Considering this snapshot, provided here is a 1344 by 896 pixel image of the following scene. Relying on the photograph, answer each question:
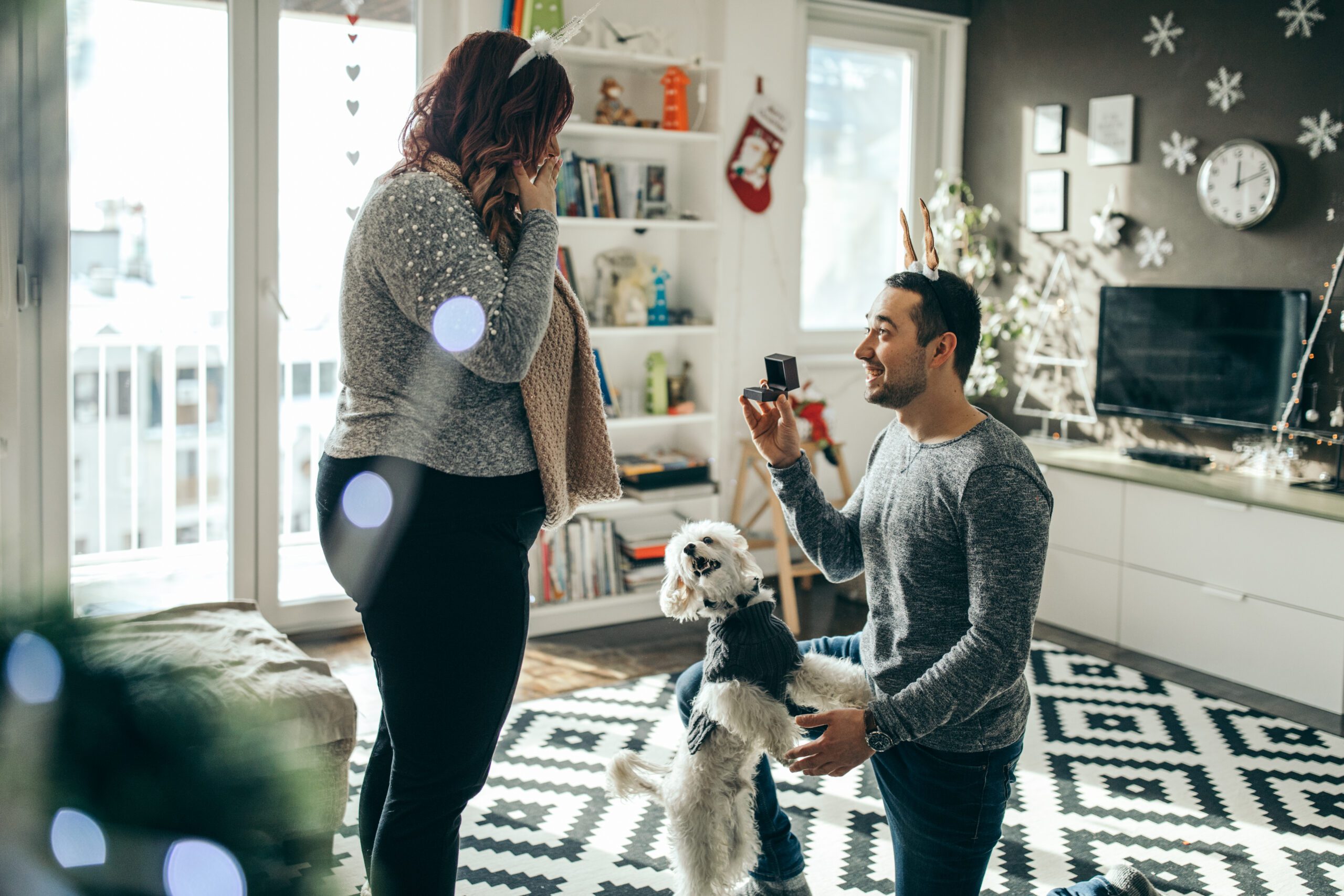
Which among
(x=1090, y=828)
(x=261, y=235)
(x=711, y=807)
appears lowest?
(x=1090, y=828)

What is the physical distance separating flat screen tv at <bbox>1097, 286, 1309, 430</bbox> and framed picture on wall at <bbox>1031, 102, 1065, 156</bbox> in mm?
→ 658

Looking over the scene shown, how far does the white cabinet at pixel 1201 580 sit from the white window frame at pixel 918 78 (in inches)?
44.2

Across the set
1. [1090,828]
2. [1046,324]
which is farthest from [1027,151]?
[1090,828]

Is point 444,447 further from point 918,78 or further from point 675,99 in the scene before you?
point 918,78

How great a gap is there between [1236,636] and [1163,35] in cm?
208

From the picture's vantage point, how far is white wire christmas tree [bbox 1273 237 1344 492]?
10.8ft

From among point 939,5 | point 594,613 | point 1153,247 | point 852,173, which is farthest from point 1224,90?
point 594,613

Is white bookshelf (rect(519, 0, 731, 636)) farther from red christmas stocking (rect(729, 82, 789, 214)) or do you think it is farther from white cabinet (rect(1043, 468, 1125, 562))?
white cabinet (rect(1043, 468, 1125, 562))

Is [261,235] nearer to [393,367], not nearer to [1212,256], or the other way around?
[393,367]

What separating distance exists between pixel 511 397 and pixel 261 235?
2.30 m

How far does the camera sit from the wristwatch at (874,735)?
143 centimetres

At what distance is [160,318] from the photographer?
3.59 metres

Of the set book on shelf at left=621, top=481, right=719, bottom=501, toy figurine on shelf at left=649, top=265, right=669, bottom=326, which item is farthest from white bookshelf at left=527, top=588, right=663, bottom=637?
toy figurine on shelf at left=649, top=265, right=669, bottom=326

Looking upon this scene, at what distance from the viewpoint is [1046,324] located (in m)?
4.24
